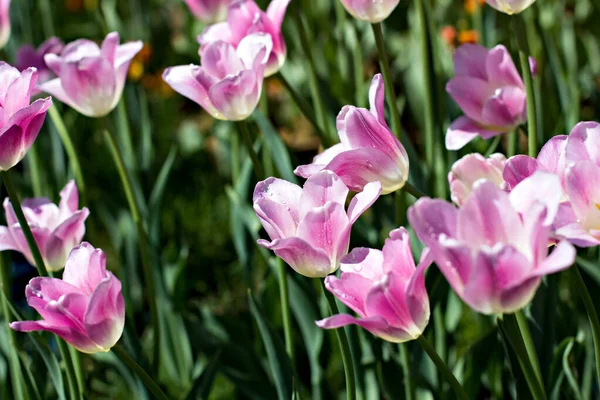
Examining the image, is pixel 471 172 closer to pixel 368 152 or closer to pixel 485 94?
pixel 368 152

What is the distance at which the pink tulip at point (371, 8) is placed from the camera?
0.98 m

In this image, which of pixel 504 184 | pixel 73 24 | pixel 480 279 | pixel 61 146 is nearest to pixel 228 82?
pixel 504 184

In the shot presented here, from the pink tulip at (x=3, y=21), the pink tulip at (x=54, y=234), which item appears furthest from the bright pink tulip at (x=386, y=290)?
the pink tulip at (x=3, y=21)

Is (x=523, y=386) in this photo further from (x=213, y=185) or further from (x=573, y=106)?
(x=213, y=185)

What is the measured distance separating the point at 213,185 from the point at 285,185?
157 cm

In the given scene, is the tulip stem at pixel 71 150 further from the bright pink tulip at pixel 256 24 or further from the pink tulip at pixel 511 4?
the pink tulip at pixel 511 4

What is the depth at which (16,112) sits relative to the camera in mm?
797

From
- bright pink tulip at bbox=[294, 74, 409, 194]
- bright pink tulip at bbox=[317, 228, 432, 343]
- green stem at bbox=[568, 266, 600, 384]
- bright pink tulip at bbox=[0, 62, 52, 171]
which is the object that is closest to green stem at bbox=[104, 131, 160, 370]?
bright pink tulip at bbox=[0, 62, 52, 171]

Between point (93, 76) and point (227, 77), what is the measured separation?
0.87ft

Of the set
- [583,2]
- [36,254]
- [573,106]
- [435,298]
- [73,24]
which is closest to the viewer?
[36,254]

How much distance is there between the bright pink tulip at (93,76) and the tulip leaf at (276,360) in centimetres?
35

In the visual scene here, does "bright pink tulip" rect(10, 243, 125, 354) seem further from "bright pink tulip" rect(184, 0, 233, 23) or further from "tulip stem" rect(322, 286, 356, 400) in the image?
"bright pink tulip" rect(184, 0, 233, 23)

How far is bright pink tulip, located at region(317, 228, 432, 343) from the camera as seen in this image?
67 cm

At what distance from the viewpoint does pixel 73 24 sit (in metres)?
3.21
